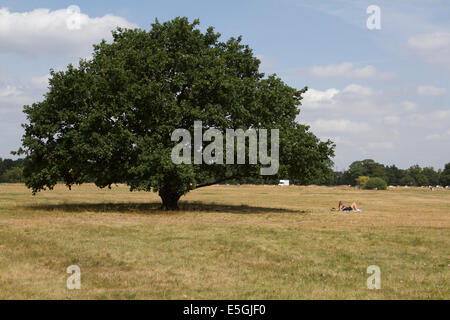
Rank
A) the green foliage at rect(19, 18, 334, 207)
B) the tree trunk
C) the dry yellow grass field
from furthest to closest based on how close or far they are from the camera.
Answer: the tree trunk
the green foliage at rect(19, 18, 334, 207)
the dry yellow grass field

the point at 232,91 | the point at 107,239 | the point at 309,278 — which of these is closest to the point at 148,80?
the point at 232,91

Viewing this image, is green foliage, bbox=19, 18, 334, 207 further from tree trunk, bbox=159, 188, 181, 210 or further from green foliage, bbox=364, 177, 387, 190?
green foliage, bbox=364, 177, 387, 190

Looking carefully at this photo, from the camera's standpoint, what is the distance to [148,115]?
36.8m

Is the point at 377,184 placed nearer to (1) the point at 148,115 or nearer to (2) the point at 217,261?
(1) the point at 148,115

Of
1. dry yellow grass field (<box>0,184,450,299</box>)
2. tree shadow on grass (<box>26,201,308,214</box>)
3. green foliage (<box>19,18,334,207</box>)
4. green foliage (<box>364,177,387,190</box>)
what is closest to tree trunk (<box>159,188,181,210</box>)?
tree shadow on grass (<box>26,201,308,214</box>)

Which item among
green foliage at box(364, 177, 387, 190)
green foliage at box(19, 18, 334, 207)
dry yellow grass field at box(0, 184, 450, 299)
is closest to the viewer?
dry yellow grass field at box(0, 184, 450, 299)

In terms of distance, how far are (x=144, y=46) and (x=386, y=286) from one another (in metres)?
30.9

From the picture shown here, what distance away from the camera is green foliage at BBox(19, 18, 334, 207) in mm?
35094

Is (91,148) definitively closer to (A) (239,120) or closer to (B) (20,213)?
(B) (20,213)

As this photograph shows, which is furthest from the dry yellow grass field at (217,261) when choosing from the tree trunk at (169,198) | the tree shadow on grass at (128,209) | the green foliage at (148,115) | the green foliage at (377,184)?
the green foliage at (377,184)

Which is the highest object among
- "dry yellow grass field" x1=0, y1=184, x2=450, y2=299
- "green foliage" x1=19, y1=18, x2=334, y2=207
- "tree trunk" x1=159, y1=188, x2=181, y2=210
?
"green foliage" x1=19, y1=18, x2=334, y2=207

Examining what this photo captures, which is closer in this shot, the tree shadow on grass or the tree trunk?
the tree shadow on grass

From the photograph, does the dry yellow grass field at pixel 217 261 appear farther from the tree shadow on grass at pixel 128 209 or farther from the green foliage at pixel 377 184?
the green foliage at pixel 377 184

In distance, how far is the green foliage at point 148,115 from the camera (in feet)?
115
